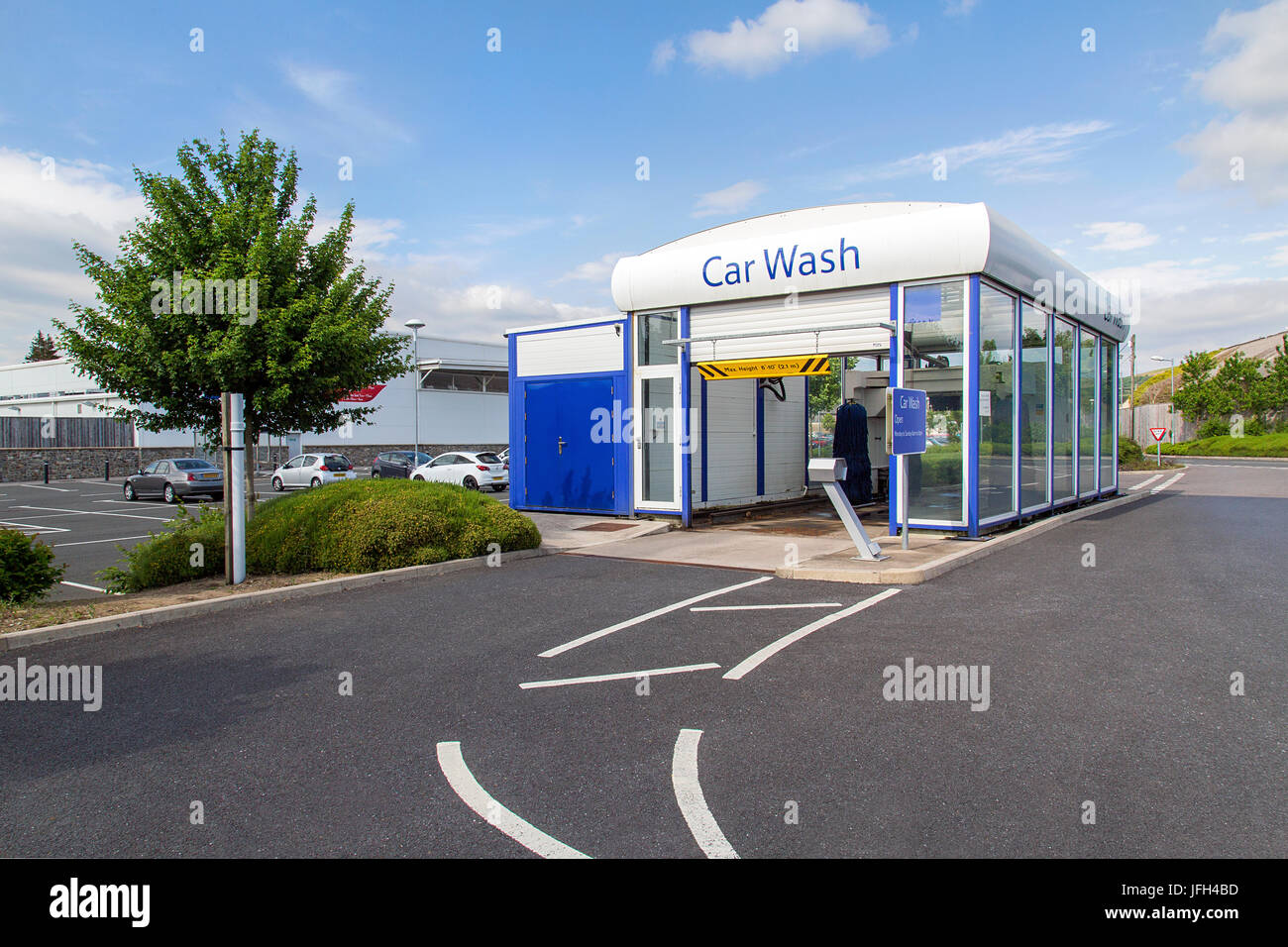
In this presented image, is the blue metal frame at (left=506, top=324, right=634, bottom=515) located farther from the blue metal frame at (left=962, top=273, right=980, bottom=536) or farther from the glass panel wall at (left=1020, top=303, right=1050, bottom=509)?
the glass panel wall at (left=1020, top=303, right=1050, bottom=509)

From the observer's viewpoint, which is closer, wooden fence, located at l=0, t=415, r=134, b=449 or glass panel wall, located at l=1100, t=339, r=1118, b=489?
glass panel wall, located at l=1100, t=339, r=1118, b=489

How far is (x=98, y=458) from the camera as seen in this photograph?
39750 millimetres

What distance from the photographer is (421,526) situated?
10180mm

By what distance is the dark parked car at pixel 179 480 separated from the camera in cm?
2647

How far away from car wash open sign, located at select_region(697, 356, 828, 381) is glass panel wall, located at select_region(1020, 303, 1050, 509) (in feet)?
10.7

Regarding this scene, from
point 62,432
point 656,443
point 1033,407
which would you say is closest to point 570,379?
point 656,443

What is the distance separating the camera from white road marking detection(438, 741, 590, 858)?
3.22 m

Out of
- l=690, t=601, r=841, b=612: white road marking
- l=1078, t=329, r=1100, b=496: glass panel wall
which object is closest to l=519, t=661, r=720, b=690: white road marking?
l=690, t=601, r=841, b=612: white road marking

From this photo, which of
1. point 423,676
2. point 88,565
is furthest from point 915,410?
point 88,565

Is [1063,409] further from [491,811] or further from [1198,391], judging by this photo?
[1198,391]

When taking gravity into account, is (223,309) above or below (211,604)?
above

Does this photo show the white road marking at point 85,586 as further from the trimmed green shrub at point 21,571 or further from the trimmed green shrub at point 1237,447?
the trimmed green shrub at point 1237,447

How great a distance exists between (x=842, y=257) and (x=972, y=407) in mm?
2883
